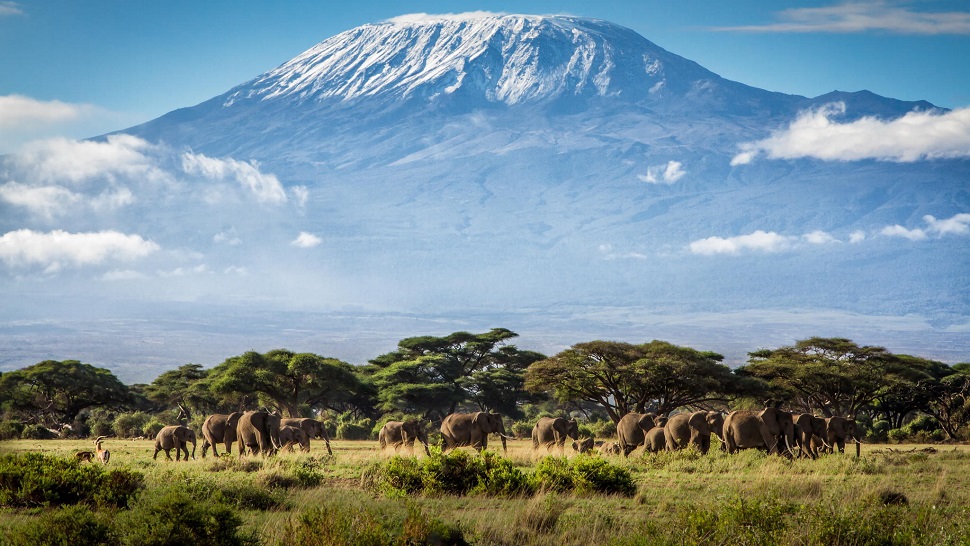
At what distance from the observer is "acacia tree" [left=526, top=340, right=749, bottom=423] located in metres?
42.8

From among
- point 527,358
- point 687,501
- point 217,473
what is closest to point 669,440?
point 687,501

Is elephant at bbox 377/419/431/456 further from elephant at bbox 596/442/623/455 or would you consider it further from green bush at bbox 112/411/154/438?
green bush at bbox 112/411/154/438

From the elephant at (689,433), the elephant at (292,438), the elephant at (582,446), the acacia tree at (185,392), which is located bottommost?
the acacia tree at (185,392)

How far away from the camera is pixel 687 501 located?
56.3ft

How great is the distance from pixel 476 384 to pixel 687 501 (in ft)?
134

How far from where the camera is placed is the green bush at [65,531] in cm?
1141

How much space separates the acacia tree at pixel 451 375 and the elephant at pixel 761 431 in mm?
27652

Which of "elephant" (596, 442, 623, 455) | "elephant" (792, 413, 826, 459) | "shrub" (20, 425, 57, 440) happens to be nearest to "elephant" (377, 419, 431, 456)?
"elephant" (596, 442, 623, 455)

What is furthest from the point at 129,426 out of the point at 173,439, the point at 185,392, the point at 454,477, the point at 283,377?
the point at 454,477

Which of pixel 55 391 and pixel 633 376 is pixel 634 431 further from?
pixel 55 391

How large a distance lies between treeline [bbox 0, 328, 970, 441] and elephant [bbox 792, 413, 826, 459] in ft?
46.1

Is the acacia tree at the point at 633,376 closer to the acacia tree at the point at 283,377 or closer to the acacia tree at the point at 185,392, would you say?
the acacia tree at the point at 283,377

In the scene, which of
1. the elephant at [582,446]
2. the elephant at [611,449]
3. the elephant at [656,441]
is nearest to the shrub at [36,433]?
the elephant at [582,446]

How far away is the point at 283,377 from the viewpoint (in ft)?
165
